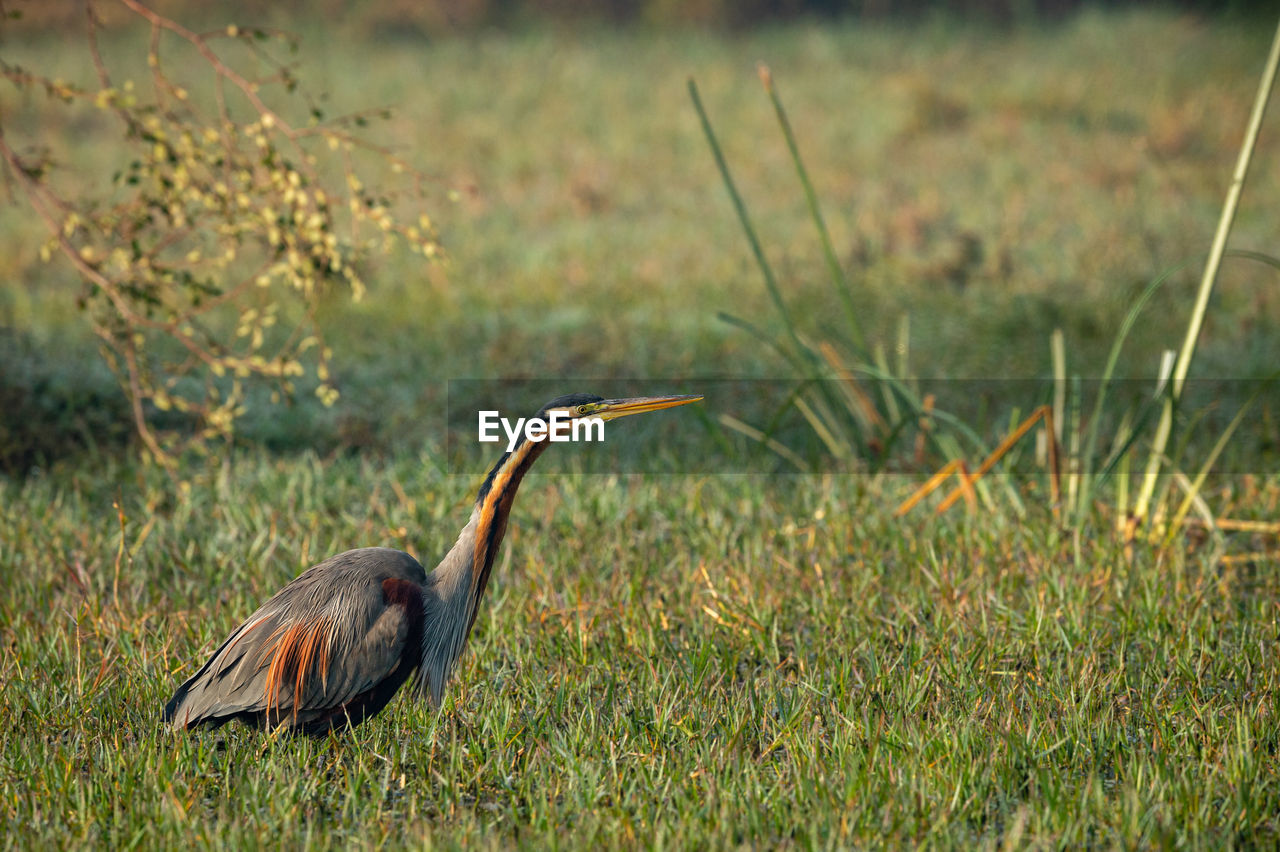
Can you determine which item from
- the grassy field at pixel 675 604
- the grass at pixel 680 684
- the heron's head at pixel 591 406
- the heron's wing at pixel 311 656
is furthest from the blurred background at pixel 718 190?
the heron's wing at pixel 311 656

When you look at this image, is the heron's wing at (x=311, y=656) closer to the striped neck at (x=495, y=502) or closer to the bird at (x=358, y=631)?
the bird at (x=358, y=631)

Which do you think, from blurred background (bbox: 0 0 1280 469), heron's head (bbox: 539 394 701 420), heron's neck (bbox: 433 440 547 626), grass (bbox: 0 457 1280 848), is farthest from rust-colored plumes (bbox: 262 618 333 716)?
blurred background (bbox: 0 0 1280 469)

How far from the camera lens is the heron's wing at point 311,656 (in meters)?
3.14

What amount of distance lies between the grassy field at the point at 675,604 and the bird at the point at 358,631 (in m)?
0.14

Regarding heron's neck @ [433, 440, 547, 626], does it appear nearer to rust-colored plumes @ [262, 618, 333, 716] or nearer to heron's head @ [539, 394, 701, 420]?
heron's head @ [539, 394, 701, 420]

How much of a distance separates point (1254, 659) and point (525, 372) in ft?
16.1

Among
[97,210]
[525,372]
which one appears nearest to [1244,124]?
[525,372]

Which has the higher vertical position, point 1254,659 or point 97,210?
point 97,210

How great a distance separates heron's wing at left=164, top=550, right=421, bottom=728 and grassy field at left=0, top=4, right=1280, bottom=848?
144 mm

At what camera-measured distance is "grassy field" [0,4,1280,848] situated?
294cm

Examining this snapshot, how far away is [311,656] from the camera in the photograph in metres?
3.15

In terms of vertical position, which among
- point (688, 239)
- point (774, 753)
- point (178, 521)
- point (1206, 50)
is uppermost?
point (1206, 50)

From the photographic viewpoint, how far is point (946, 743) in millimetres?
3129

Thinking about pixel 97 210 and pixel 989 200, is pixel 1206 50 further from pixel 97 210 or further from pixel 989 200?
pixel 97 210
